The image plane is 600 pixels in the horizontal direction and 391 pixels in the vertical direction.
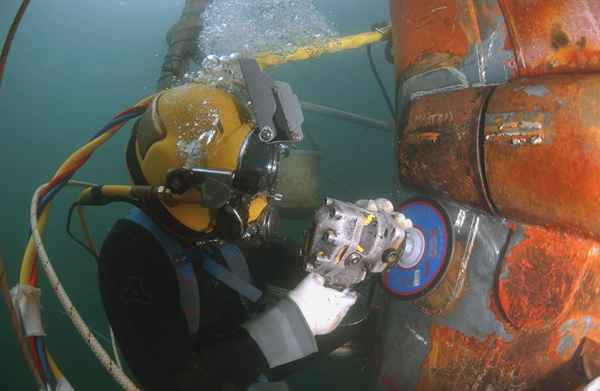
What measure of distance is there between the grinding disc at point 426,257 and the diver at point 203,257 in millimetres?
561

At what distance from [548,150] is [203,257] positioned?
1.57 metres

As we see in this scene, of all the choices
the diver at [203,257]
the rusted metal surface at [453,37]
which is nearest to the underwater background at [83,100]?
the rusted metal surface at [453,37]

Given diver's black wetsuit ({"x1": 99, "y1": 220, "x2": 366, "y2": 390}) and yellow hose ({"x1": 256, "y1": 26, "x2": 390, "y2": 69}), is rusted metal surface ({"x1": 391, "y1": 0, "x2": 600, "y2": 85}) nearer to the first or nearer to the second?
yellow hose ({"x1": 256, "y1": 26, "x2": 390, "y2": 69})

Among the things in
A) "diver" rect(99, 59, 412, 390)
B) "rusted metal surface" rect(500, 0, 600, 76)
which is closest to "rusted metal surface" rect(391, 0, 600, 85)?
"rusted metal surface" rect(500, 0, 600, 76)

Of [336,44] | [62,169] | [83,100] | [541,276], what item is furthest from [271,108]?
[83,100]

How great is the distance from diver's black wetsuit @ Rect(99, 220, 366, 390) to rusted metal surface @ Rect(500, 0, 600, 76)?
1682 mm

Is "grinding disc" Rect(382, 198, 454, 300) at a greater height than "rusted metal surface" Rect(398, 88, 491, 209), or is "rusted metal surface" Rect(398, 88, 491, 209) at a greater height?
"rusted metal surface" Rect(398, 88, 491, 209)

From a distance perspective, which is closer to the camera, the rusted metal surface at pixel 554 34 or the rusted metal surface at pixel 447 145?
the rusted metal surface at pixel 554 34

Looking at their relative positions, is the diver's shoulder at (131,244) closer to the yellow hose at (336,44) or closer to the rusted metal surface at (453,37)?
the rusted metal surface at (453,37)

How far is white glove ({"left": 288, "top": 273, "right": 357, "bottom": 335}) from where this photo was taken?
1454 millimetres

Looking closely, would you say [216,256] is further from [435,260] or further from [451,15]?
[451,15]

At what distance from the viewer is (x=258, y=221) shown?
1684 mm

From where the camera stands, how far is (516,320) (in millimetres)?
1554

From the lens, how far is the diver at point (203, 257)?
1414 millimetres
